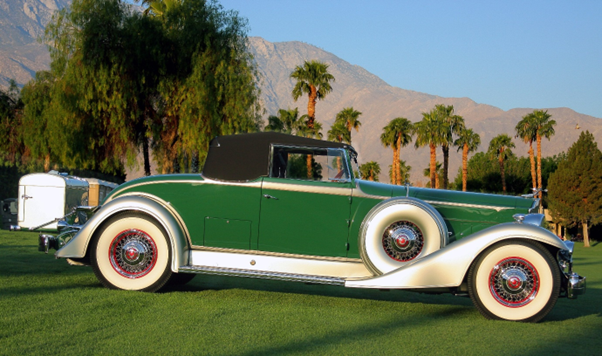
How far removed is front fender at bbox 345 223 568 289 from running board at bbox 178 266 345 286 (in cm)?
40

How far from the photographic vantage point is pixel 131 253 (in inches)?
253

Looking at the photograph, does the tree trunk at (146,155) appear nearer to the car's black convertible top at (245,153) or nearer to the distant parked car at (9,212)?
the distant parked car at (9,212)

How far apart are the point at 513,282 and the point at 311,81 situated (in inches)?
1674

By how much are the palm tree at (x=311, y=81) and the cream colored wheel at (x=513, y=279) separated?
138 feet

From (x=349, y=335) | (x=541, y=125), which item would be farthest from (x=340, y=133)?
(x=349, y=335)

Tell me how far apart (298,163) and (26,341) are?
3.59 metres

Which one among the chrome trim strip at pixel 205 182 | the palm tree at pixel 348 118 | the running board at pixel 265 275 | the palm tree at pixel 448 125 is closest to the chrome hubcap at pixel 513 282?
the running board at pixel 265 275

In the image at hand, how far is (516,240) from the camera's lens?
224 inches

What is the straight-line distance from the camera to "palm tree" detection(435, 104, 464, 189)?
63.7 meters

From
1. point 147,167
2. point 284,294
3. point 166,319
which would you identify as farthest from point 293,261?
point 147,167

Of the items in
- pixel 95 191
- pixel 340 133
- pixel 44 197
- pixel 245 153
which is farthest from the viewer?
pixel 340 133

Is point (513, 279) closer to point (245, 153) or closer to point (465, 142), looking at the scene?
point (245, 153)

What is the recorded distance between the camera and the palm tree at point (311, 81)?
155ft

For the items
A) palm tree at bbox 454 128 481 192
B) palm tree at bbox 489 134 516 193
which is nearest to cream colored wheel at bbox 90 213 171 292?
palm tree at bbox 454 128 481 192
